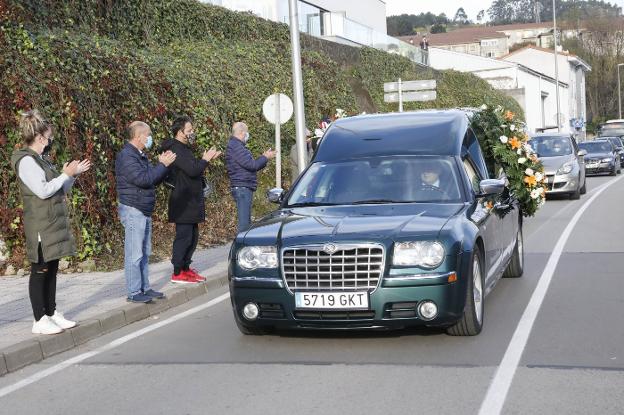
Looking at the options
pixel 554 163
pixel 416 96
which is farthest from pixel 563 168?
pixel 416 96

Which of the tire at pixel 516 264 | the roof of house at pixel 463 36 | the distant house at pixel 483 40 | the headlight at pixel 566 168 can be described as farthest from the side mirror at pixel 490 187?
the roof of house at pixel 463 36

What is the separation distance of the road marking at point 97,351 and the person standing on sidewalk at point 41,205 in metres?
0.45

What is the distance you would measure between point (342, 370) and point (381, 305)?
0.67m

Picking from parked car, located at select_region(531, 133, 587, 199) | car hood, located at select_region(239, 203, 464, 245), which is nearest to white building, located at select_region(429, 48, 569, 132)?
parked car, located at select_region(531, 133, 587, 199)

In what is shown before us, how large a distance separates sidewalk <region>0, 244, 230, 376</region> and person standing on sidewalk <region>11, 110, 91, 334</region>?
16.5 inches

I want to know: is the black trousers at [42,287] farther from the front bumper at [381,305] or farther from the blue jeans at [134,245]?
the front bumper at [381,305]

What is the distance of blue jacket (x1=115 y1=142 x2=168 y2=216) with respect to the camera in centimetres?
897

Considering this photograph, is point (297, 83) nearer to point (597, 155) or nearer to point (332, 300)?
point (332, 300)

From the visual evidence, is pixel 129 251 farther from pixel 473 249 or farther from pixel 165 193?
pixel 165 193

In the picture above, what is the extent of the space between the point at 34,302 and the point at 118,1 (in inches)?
460

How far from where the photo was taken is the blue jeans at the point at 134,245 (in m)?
9.12

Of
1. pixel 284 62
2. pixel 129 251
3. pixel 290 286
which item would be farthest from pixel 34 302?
pixel 284 62

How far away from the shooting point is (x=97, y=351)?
764 cm

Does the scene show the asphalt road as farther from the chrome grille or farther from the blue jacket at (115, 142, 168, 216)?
the blue jacket at (115, 142, 168, 216)
